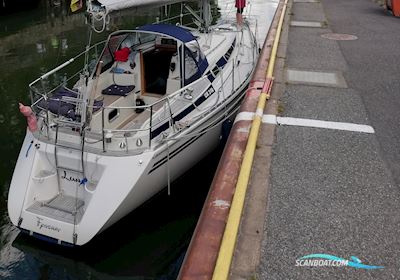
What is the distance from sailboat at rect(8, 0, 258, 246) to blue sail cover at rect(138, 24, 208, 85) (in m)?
0.02

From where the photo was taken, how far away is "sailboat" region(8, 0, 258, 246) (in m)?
6.90

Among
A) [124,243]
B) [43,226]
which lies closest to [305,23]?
[124,243]

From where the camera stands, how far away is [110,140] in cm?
721

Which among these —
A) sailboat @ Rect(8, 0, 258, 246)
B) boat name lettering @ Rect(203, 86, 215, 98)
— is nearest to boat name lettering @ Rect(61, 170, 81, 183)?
sailboat @ Rect(8, 0, 258, 246)

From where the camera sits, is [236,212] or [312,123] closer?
[236,212]

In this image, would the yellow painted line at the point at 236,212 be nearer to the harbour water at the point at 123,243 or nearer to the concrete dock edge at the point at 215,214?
the concrete dock edge at the point at 215,214

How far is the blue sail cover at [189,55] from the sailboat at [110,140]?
0.02 metres

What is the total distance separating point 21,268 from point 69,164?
1852mm

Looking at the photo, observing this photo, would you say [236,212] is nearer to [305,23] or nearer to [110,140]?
[110,140]

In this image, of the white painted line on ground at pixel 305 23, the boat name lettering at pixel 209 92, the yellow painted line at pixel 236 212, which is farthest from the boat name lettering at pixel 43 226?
the white painted line on ground at pixel 305 23

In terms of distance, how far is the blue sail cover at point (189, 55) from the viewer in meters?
9.23

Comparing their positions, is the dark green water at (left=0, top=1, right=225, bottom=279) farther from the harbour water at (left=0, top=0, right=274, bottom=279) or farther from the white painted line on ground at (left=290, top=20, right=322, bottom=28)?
the white painted line on ground at (left=290, top=20, right=322, bottom=28)

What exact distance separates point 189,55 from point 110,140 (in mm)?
3057

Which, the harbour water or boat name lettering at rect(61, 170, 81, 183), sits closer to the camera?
the harbour water
